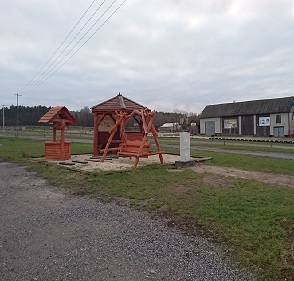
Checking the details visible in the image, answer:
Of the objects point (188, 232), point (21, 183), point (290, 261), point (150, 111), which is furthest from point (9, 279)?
point (150, 111)

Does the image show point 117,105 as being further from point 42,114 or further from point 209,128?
point 42,114

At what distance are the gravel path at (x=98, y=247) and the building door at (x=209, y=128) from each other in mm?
57758

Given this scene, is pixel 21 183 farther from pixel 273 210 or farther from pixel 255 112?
pixel 255 112

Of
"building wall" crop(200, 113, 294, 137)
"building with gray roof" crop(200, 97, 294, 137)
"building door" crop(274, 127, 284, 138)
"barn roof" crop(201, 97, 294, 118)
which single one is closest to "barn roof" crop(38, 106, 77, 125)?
"building with gray roof" crop(200, 97, 294, 137)

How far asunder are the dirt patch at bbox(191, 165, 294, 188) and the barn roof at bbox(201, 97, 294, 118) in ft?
145

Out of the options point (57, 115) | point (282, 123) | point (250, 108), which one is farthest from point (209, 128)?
point (57, 115)

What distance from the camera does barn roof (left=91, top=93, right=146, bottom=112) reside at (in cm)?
1502

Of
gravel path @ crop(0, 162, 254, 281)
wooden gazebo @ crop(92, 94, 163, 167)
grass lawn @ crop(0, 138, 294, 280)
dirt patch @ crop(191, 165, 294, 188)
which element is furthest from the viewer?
wooden gazebo @ crop(92, 94, 163, 167)

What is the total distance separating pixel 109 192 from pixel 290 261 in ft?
15.6

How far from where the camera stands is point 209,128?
63281 millimetres

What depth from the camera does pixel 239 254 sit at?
3.83m

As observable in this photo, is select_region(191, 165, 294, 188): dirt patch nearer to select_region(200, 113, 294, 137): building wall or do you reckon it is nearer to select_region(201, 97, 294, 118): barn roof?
select_region(200, 113, 294, 137): building wall

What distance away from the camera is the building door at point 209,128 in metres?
62.4

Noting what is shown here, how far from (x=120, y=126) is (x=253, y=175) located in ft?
22.4
